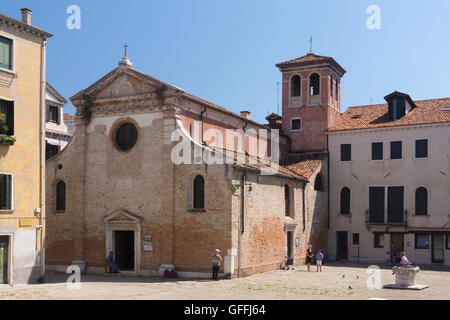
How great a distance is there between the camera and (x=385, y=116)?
1515 inches

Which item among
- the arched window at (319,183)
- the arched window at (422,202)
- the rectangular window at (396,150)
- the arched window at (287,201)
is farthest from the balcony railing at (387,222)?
→ the arched window at (287,201)

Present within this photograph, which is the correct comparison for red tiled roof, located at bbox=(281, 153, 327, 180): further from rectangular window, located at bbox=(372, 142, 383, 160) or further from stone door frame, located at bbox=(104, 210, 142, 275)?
stone door frame, located at bbox=(104, 210, 142, 275)

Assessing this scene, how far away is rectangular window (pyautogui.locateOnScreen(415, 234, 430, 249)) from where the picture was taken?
35.6 meters

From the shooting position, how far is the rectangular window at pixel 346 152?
38356mm

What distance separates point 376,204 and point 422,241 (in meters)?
3.61

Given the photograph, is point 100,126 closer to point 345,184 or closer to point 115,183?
point 115,183

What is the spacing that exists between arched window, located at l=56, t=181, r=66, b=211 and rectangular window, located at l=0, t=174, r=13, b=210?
7253mm

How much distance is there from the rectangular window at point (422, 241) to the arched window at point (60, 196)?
21403mm

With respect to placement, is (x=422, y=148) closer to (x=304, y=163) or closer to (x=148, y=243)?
(x=304, y=163)

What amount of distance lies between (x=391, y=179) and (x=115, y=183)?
1786cm

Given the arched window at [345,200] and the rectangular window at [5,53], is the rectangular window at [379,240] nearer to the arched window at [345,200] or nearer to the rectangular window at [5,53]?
the arched window at [345,200]

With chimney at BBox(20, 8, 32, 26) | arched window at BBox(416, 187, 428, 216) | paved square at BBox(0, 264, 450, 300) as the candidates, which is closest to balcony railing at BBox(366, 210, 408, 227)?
arched window at BBox(416, 187, 428, 216)

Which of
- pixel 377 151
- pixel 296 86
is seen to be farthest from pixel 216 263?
pixel 296 86
